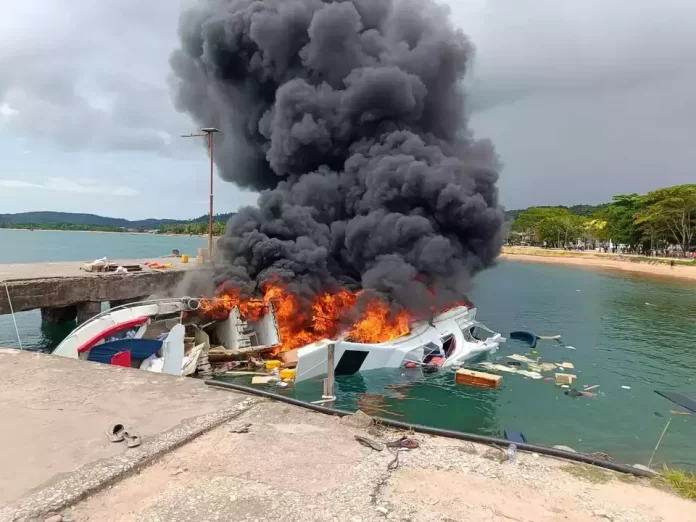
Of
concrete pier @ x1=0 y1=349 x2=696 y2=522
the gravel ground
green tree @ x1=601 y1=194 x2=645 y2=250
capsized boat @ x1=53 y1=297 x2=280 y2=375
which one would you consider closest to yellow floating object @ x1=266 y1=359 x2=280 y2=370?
capsized boat @ x1=53 y1=297 x2=280 y2=375

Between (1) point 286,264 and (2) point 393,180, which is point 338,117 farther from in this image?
(1) point 286,264

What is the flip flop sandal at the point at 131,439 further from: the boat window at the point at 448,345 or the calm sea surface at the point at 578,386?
the boat window at the point at 448,345

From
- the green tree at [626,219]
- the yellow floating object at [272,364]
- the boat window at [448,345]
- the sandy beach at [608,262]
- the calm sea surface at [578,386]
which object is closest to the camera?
the calm sea surface at [578,386]

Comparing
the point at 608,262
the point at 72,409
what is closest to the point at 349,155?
the point at 72,409

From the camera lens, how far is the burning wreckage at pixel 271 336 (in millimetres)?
15242

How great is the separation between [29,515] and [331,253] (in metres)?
17.6

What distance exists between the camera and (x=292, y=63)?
26.4 metres

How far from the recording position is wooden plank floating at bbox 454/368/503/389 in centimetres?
1662

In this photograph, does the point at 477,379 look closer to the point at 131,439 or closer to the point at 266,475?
the point at 266,475

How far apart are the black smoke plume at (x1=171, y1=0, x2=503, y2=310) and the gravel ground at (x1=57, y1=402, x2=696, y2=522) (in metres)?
12.5

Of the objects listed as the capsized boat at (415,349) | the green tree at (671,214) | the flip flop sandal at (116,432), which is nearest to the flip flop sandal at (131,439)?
the flip flop sandal at (116,432)

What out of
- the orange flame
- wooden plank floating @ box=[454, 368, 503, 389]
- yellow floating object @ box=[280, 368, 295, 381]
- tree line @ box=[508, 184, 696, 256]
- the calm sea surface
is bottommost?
the calm sea surface

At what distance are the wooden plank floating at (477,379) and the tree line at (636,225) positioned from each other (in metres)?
36.3

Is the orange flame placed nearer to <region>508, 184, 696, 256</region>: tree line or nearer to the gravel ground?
the gravel ground
